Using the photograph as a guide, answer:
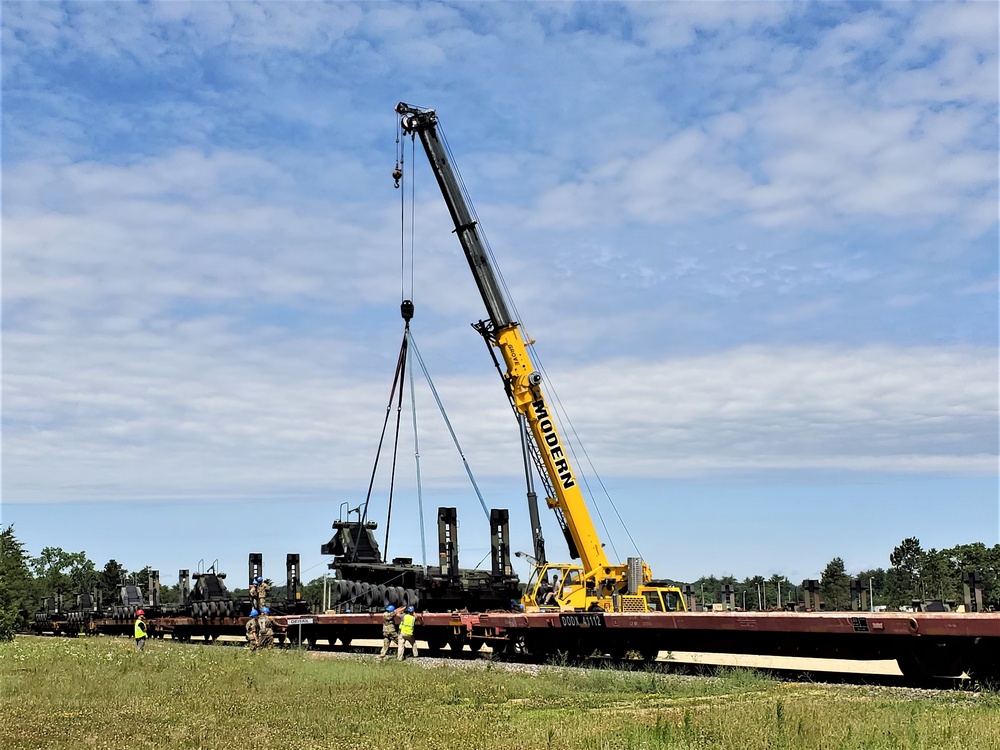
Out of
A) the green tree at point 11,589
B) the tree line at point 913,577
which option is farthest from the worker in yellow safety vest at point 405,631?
the tree line at point 913,577

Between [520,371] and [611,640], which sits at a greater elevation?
[520,371]

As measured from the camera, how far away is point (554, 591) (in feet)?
85.3

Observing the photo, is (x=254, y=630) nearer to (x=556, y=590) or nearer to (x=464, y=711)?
(x=556, y=590)

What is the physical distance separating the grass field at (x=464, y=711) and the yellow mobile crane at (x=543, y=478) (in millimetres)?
5189

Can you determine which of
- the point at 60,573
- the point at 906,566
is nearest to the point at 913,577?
the point at 906,566

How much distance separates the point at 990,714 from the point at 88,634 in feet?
168

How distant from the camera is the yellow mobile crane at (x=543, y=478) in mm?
25312

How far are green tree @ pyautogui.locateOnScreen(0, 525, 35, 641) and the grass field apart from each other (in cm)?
2459

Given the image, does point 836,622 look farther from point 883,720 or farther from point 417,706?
point 417,706

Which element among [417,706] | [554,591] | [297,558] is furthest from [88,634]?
[417,706]

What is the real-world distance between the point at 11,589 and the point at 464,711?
46279 millimetres

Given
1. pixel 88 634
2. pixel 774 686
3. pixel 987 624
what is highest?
pixel 987 624

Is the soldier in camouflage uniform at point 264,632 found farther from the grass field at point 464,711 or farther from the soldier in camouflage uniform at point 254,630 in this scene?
the grass field at point 464,711

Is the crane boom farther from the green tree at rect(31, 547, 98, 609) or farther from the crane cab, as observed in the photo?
the green tree at rect(31, 547, 98, 609)
